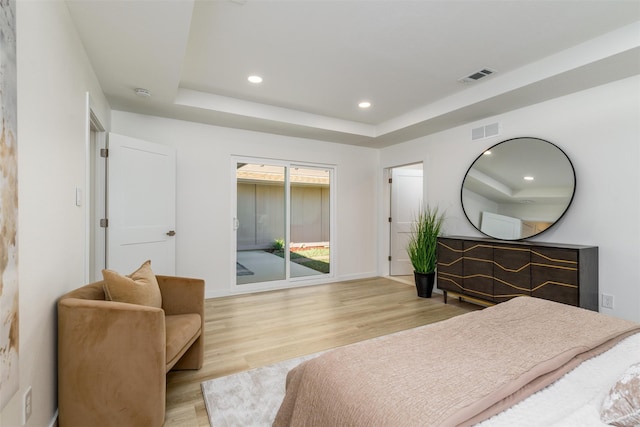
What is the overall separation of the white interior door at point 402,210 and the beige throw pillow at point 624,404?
4.69m

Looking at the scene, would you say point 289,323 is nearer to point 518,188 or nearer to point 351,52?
point 351,52

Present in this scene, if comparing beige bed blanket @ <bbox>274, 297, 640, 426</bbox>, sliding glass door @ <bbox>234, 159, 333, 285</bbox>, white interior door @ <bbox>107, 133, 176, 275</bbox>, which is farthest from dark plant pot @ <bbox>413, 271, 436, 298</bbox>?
white interior door @ <bbox>107, 133, 176, 275</bbox>

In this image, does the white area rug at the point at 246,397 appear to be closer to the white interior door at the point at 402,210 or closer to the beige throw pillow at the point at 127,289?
the beige throw pillow at the point at 127,289

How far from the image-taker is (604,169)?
2.84m

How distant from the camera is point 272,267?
4.72 m

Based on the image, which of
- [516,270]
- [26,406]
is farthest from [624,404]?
[516,270]

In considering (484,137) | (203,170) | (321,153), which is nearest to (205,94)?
(203,170)

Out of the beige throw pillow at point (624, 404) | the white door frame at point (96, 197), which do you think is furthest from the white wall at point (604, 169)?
the white door frame at point (96, 197)

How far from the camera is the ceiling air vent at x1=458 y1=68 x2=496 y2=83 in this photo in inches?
116

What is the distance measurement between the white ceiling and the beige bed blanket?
6.56 ft

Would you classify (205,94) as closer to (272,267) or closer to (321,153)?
(321,153)

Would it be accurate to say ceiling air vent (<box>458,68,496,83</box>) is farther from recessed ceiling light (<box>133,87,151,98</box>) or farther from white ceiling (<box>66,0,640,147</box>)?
recessed ceiling light (<box>133,87,151,98</box>)

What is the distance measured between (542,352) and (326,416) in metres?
0.89

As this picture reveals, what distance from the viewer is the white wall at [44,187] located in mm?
1268
